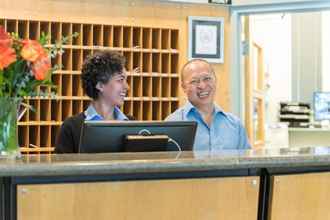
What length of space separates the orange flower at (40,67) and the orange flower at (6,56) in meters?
0.08

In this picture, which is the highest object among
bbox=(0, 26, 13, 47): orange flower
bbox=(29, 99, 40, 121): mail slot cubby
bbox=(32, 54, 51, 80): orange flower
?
bbox=(0, 26, 13, 47): orange flower

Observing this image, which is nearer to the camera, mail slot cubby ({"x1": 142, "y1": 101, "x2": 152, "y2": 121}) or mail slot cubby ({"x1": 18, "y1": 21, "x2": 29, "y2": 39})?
mail slot cubby ({"x1": 18, "y1": 21, "x2": 29, "y2": 39})

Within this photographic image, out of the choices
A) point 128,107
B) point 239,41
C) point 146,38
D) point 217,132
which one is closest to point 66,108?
point 128,107

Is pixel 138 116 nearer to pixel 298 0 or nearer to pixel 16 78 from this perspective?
pixel 298 0

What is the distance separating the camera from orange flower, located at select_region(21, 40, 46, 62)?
6.09 ft

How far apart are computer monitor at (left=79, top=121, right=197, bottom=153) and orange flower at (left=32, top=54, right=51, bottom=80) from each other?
307mm

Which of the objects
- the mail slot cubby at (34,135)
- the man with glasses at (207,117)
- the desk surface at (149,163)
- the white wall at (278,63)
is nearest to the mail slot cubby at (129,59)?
the mail slot cubby at (34,135)

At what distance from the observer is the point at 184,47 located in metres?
4.18

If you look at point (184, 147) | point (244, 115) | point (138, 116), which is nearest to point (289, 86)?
point (244, 115)

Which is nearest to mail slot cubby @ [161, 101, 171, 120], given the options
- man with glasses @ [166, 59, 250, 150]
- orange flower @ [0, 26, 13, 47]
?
man with glasses @ [166, 59, 250, 150]

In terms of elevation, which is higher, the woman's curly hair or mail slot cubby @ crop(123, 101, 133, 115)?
the woman's curly hair

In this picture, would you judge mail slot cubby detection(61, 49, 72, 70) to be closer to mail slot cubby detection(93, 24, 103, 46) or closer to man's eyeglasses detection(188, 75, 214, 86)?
mail slot cubby detection(93, 24, 103, 46)

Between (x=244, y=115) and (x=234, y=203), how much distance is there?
8.40 feet

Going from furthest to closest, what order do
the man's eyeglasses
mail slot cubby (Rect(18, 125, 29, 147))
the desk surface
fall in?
1. mail slot cubby (Rect(18, 125, 29, 147))
2. the man's eyeglasses
3. the desk surface
